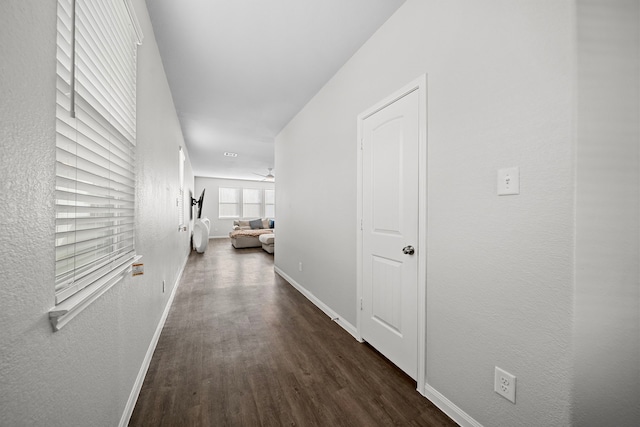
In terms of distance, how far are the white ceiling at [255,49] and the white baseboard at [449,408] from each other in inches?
103

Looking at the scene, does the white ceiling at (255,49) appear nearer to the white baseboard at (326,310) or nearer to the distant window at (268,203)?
the white baseboard at (326,310)

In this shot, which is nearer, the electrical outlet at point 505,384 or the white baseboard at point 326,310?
the electrical outlet at point 505,384

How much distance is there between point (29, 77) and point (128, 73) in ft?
3.16

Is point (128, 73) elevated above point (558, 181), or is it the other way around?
point (128, 73)

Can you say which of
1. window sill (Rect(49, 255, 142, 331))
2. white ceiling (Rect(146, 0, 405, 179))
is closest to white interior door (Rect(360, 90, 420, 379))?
white ceiling (Rect(146, 0, 405, 179))

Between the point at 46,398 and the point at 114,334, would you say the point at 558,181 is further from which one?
the point at 114,334

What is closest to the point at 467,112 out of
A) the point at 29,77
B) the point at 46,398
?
the point at 29,77

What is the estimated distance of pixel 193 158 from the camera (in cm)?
712

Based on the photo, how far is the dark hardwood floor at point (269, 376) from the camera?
4.91ft

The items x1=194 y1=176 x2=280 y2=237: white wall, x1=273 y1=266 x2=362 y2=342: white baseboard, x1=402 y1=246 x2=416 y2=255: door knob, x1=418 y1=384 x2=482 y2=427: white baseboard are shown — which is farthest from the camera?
x1=194 y1=176 x2=280 y2=237: white wall

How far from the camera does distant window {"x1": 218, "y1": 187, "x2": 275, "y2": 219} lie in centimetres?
1132

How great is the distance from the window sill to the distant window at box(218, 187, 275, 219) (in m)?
10.5

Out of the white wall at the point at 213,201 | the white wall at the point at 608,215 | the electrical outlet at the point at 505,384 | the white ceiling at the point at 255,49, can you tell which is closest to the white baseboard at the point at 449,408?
the electrical outlet at the point at 505,384

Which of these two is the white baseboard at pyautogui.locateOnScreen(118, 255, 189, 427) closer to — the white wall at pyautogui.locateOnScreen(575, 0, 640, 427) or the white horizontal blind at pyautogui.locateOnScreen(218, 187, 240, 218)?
the white wall at pyautogui.locateOnScreen(575, 0, 640, 427)
